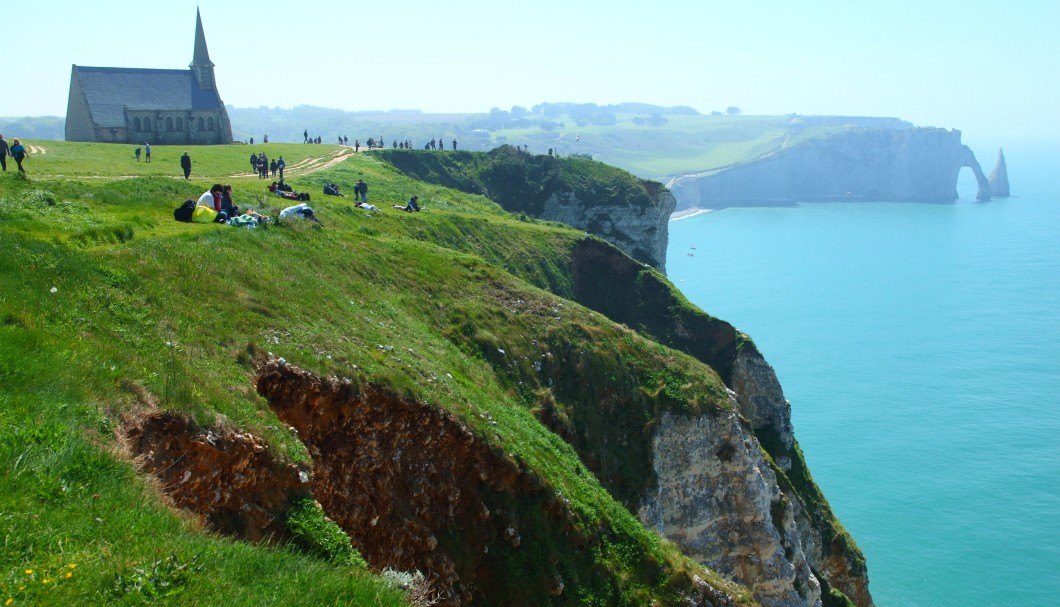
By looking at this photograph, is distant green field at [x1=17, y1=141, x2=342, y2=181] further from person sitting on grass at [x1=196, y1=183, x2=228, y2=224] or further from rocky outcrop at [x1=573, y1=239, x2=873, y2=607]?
rocky outcrop at [x1=573, y1=239, x2=873, y2=607]

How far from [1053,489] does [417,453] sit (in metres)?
62.9

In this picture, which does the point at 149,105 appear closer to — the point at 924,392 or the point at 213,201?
the point at 213,201

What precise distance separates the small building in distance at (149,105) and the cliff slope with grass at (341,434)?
32.0 meters

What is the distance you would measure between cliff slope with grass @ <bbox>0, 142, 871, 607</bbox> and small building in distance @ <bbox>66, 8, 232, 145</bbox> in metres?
32.0

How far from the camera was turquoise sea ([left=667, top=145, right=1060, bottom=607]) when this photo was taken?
176ft

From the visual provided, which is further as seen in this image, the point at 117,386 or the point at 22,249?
the point at 22,249

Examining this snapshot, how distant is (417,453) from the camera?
17.5m

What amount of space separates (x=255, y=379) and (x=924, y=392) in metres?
82.7

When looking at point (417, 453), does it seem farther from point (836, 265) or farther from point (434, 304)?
point (836, 265)

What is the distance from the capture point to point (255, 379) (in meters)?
15.7

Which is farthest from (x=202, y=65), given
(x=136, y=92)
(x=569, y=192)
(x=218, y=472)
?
(x=218, y=472)

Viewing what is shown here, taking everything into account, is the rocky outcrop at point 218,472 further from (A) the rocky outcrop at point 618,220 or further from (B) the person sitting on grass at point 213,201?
(A) the rocky outcrop at point 618,220

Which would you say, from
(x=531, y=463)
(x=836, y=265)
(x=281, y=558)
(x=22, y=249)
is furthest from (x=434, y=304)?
(x=836, y=265)

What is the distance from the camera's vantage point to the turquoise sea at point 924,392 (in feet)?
176
